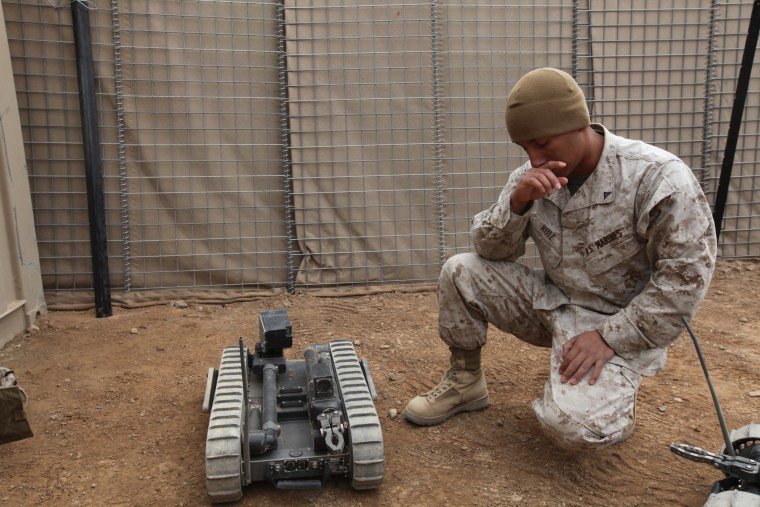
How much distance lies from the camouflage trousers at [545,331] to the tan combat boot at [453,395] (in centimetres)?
10

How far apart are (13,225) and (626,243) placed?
385 cm

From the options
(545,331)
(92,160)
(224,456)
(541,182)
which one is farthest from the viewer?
(92,160)

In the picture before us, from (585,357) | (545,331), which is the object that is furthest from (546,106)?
(545,331)

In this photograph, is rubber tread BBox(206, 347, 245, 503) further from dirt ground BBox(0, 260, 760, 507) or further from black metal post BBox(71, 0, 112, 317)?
black metal post BBox(71, 0, 112, 317)

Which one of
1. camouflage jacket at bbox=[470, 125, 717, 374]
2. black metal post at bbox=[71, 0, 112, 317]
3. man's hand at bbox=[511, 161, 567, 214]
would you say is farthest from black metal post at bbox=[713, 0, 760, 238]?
black metal post at bbox=[71, 0, 112, 317]

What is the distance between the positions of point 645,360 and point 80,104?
4.02 metres

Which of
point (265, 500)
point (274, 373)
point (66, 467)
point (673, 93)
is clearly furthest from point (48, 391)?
point (673, 93)

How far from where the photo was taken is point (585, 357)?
9.25ft

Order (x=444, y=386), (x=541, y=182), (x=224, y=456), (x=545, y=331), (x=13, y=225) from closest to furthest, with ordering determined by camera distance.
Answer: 1. (x=224, y=456)
2. (x=541, y=182)
3. (x=545, y=331)
4. (x=444, y=386)
5. (x=13, y=225)

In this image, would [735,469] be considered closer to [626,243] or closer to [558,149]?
[626,243]

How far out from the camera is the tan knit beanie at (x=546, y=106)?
8.70ft

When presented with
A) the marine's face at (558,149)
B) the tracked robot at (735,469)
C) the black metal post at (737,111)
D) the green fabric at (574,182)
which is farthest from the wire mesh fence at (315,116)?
the tracked robot at (735,469)

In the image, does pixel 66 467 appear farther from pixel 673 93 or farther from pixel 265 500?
pixel 673 93

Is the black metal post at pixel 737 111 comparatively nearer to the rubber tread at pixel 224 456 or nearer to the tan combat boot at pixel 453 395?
the tan combat boot at pixel 453 395
